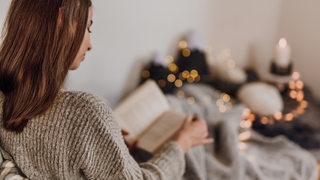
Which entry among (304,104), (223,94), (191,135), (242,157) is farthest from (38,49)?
(304,104)

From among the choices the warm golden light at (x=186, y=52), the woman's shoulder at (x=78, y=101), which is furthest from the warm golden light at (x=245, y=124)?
the woman's shoulder at (x=78, y=101)

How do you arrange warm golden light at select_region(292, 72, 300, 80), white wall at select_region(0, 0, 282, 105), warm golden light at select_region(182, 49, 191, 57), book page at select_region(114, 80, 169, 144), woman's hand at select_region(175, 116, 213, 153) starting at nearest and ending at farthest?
woman's hand at select_region(175, 116, 213, 153), book page at select_region(114, 80, 169, 144), white wall at select_region(0, 0, 282, 105), warm golden light at select_region(182, 49, 191, 57), warm golden light at select_region(292, 72, 300, 80)

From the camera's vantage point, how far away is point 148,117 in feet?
4.74

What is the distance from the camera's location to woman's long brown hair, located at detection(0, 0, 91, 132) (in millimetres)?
724

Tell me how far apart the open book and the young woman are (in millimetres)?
486

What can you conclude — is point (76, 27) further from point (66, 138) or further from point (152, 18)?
point (152, 18)

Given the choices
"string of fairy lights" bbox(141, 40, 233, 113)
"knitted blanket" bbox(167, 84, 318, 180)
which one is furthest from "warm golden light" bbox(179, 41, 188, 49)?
"knitted blanket" bbox(167, 84, 318, 180)

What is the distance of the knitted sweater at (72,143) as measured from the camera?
758 mm

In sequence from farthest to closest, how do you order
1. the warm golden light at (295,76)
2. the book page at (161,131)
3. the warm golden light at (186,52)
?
the warm golden light at (295,76), the warm golden light at (186,52), the book page at (161,131)

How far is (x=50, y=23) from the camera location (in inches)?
28.4

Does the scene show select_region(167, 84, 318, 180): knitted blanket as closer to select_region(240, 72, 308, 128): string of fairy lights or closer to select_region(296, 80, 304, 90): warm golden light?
select_region(240, 72, 308, 128): string of fairy lights

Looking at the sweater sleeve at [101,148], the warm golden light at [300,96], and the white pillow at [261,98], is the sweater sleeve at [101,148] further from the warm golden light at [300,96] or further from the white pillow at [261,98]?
the warm golden light at [300,96]

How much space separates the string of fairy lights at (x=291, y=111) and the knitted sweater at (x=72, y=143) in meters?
0.84

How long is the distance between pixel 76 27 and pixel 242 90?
1.07 meters
